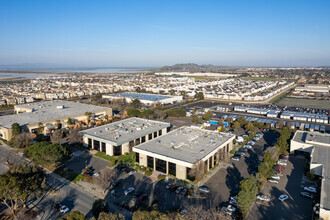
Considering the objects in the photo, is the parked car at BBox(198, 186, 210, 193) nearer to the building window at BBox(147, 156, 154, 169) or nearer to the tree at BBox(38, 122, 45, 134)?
the building window at BBox(147, 156, 154, 169)

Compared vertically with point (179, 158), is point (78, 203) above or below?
below

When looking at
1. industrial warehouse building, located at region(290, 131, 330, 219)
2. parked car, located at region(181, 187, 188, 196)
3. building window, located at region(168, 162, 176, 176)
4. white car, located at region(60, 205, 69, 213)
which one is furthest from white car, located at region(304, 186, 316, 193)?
white car, located at region(60, 205, 69, 213)

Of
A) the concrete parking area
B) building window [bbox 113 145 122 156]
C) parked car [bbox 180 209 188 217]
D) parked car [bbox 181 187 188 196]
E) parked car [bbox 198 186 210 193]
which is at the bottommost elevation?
the concrete parking area

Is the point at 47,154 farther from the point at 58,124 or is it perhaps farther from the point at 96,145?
the point at 58,124

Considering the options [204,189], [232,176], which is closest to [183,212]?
[204,189]

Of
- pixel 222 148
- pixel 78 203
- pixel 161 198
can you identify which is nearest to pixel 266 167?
pixel 222 148

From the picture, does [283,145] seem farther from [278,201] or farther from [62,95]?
[62,95]
